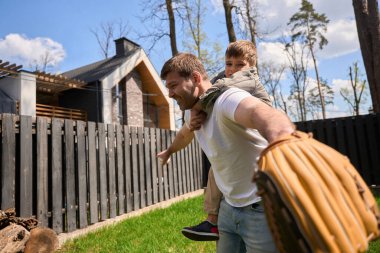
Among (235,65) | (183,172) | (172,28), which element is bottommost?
(183,172)

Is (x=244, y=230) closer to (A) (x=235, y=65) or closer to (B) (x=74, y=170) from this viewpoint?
(A) (x=235, y=65)

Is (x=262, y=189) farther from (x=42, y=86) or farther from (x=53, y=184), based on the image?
(x=42, y=86)

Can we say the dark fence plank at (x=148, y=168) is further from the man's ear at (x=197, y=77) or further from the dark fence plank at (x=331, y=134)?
the man's ear at (x=197, y=77)

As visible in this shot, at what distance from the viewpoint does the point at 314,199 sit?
96 cm

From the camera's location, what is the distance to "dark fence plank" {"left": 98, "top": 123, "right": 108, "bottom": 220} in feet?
21.6

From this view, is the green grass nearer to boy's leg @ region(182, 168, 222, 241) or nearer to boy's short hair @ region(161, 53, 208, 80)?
boy's leg @ region(182, 168, 222, 241)

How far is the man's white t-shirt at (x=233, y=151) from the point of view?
1696mm

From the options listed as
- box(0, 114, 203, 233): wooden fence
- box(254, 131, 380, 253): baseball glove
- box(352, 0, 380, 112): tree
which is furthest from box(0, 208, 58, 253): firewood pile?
box(352, 0, 380, 112): tree

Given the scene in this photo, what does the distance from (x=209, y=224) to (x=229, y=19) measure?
526 inches

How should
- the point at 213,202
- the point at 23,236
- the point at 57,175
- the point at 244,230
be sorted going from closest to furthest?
1. the point at 244,230
2. the point at 213,202
3. the point at 23,236
4. the point at 57,175

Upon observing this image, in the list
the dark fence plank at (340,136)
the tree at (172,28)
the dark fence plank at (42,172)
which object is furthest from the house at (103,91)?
the dark fence plank at (340,136)

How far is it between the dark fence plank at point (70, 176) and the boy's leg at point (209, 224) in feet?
11.0

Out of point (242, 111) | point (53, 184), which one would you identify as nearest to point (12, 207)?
point (53, 184)

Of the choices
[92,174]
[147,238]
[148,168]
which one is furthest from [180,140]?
[148,168]
